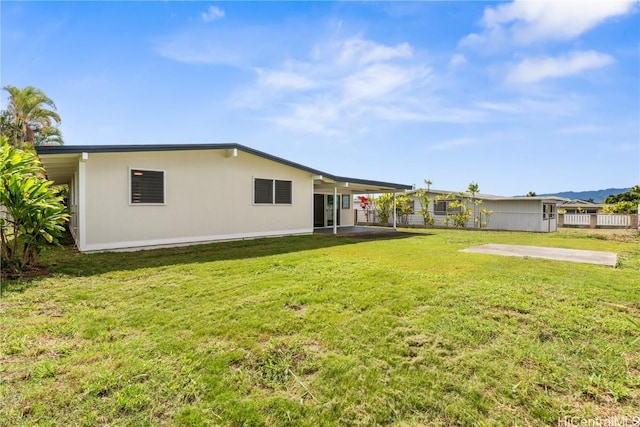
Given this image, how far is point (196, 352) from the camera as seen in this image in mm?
3018

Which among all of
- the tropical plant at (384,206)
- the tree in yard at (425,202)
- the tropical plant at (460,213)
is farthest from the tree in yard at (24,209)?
the tropical plant at (460,213)

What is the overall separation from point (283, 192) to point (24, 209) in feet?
27.2

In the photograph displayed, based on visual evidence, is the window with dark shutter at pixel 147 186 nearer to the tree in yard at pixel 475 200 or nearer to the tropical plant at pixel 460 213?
the tropical plant at pixel 460 213

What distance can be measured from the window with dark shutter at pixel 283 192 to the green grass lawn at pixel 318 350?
24.1 feet

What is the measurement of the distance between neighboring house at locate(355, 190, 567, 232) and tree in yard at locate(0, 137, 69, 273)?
67.1ft

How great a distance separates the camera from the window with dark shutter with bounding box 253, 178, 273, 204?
1219 centimetres

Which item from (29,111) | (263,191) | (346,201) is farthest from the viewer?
(29,111)

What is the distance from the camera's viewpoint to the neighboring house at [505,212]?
2066 centimetres

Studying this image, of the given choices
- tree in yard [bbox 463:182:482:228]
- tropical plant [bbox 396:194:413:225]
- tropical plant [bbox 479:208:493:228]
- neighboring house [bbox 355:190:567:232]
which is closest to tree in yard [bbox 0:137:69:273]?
neighboring house [bbox 355:190:567:232]

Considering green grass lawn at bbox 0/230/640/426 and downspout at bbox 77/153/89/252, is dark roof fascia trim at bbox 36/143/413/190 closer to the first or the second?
downspout at bbox 77/153/89/252

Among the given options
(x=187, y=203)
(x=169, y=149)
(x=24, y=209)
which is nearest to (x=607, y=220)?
(x=187, y=203)

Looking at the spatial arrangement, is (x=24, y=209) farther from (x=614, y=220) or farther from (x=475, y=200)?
(x=614, y=220)

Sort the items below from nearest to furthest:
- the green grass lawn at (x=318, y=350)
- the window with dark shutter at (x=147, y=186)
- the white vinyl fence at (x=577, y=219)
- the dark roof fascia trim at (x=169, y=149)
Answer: the green grass lawn at (x=318, y=350) < the dark roof fascia trim at (x=169, y=149) < the window with dark shutter at (x=147, y=186) < the white vinyl fence at (x=577, y=219)

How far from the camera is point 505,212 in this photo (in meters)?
21.9
